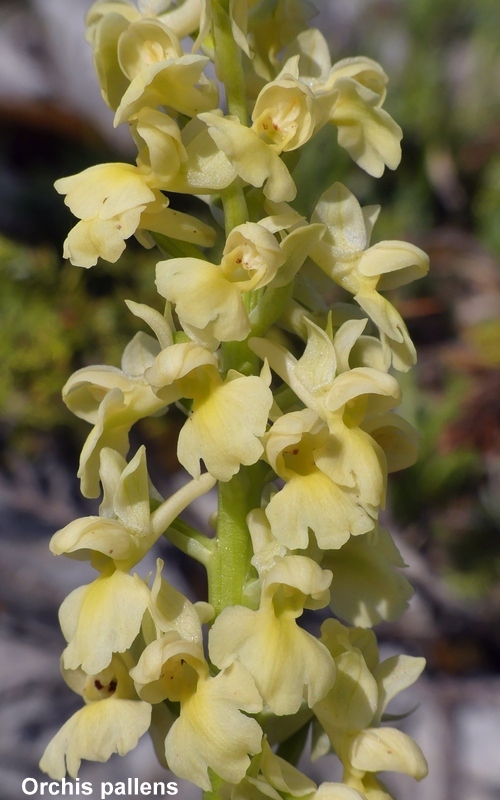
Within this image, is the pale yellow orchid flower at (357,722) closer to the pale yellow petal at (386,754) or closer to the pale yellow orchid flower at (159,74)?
the pale yellow petal at (386,754)

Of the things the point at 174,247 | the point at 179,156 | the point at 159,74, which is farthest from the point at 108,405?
the point at 159,74

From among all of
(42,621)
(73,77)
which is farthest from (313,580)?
(73,77)

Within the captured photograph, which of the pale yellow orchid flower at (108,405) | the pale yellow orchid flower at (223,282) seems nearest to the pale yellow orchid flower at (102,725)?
the pale yellow orchid flower at (108,405)

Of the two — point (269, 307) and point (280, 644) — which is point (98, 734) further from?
point (269, 307)

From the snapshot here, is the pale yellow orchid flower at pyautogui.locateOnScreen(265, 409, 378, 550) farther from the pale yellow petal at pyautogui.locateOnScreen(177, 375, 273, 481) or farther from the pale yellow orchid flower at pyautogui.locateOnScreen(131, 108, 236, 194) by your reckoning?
the pale yellow orchid flower at pyautogui.locateOnScreen(131, 108, 236, 194)

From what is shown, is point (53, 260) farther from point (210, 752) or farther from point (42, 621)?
point (210, 752)

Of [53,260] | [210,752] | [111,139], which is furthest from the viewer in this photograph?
[111,139]
